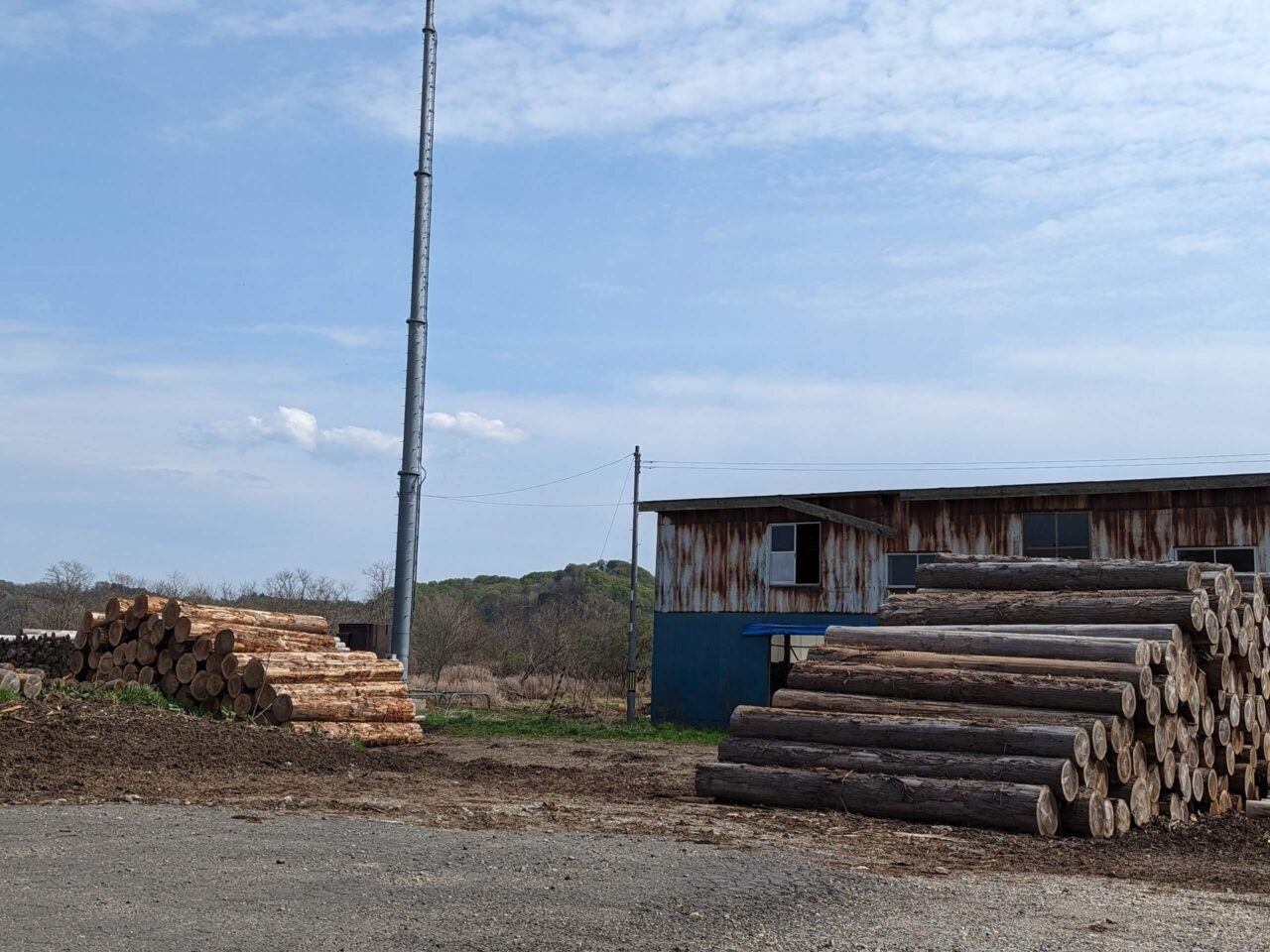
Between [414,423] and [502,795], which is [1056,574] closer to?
[502,795]

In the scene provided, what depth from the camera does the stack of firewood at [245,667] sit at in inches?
751

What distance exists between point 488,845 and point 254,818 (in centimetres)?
240

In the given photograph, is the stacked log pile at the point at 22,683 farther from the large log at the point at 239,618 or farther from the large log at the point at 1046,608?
the large log at the point at 1046,608

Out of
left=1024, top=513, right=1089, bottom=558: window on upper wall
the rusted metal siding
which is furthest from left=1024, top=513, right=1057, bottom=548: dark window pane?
the rusted metal siding

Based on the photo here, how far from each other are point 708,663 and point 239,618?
1145 centimetres

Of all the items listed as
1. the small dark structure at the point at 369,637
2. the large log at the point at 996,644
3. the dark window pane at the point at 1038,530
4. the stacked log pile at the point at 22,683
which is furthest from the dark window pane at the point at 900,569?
the stacked log pile at the point at 22,683

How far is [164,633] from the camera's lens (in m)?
20.1

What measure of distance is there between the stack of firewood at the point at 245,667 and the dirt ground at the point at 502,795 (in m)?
0.97

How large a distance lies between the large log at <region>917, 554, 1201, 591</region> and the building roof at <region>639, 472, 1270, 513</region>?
10651 mm

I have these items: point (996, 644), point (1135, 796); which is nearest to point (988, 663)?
point (996, 644)

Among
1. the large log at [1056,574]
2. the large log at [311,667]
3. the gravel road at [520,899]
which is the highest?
the large log at [1056,574]

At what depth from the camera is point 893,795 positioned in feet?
38.7

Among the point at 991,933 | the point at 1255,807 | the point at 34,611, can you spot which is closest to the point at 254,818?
the point at 991,933

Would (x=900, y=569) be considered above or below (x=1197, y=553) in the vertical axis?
below
